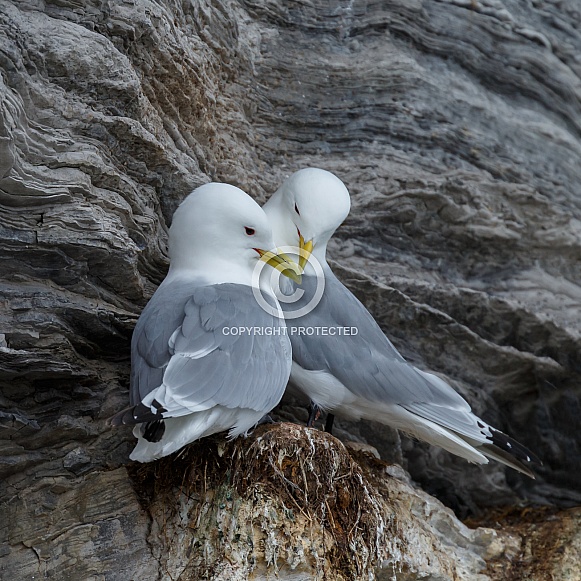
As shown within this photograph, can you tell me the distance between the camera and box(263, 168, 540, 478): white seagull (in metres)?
3.37

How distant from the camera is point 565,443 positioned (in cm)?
434

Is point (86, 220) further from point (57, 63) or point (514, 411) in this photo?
point (514, 411)

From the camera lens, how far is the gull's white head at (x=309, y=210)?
365 cm

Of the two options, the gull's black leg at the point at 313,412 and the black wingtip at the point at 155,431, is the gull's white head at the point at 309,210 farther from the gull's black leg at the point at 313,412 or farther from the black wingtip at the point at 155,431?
the black wingtip at the point at 155,431

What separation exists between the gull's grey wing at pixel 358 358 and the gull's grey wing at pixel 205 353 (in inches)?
8.2

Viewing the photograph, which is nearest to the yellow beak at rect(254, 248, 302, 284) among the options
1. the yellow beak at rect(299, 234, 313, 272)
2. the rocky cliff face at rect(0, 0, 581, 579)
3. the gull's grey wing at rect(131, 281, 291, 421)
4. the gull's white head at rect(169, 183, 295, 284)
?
the gull's white head at rect(169, 183, 295, 284)

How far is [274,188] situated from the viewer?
167 inches

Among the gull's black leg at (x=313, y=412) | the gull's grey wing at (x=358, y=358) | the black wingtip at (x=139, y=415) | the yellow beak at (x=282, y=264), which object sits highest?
the black wingtip at (x=139, y=415)

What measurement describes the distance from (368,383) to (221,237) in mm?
788

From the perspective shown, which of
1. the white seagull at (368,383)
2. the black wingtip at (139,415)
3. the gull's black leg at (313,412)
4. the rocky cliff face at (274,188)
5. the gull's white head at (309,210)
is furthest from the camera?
the gull's white head at (309,210)

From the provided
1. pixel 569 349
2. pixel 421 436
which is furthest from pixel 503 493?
pixel 421 436

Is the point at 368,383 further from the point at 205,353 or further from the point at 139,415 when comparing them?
the point at 139,415

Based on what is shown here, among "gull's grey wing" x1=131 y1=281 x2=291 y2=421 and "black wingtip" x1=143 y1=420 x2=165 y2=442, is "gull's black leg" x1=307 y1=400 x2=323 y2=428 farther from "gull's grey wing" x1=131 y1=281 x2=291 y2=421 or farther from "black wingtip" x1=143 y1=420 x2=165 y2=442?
"black wingtip" x1=143 y1=420 x2=165 y2=442

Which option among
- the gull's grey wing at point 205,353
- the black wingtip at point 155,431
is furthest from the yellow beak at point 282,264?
the black wingtip at point 155,431
